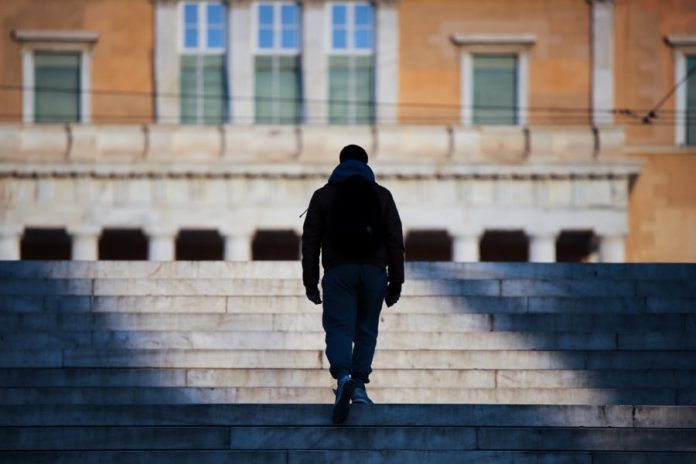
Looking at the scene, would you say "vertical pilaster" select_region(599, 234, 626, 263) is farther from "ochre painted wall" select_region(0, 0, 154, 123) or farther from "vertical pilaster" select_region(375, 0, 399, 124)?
"ochre painted wall" select_region(0, 0, 154, 123)

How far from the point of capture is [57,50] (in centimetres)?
4453

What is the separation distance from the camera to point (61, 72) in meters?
44.5

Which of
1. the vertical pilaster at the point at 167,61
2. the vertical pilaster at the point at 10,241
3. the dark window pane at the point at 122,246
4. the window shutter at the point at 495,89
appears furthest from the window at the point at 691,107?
the vertical pilaster at the point at 10,241

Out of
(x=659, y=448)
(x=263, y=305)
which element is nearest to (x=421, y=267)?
(x=263, y=305)

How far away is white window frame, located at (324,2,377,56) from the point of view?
44188mm

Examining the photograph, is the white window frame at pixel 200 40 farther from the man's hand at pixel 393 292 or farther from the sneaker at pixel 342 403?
the sneaker at pixel 342 403

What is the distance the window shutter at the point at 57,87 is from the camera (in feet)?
144

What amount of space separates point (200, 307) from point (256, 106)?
884 inches

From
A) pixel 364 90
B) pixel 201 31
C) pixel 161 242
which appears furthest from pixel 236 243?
pixel 201 31

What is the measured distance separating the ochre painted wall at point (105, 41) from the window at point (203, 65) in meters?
0.72

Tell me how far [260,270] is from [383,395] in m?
3.84

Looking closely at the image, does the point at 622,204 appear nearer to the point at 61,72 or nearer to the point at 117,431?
the point at 61,72

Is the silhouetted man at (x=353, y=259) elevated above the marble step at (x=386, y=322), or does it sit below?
above

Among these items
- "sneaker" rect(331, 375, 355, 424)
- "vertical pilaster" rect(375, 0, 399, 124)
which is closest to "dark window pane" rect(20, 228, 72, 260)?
"vertical pilaster" rect(375, 0, 399, 124)
